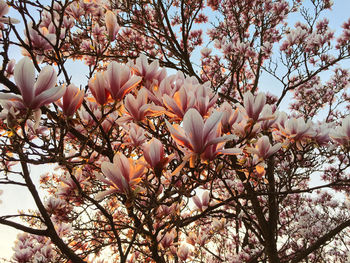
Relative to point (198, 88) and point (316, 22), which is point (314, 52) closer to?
point (316, 22)

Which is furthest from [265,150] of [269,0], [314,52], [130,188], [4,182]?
[269,0]

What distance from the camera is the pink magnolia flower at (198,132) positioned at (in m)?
0.90

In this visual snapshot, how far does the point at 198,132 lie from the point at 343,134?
1.14m

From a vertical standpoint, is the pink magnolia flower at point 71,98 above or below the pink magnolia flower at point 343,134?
above

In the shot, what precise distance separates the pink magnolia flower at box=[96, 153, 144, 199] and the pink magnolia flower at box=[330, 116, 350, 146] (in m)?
1.25

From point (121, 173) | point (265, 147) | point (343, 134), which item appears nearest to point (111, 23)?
point (121, 173)

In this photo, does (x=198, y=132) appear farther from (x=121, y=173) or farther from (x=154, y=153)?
(x=121, y=173)

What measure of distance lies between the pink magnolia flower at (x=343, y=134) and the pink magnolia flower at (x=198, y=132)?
3.17 ft

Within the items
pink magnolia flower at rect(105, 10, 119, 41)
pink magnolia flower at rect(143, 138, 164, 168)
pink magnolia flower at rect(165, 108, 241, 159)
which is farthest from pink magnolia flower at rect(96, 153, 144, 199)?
pink magnolia flower at rect(105, 10, 119, 41)

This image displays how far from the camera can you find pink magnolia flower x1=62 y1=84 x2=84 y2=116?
40.9 inches

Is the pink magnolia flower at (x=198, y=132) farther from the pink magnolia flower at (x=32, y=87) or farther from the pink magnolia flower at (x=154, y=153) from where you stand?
the pink magnolia flower at (x=32, y=87)

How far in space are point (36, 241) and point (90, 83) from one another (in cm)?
326

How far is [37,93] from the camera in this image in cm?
87

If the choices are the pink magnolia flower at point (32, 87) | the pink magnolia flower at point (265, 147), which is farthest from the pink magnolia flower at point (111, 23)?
the pink magnolia flower at point (265, 147)
